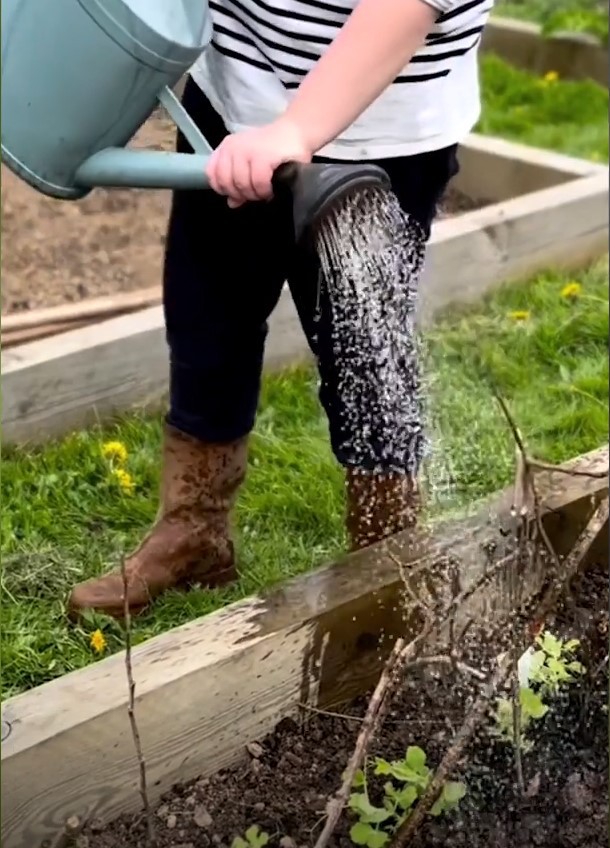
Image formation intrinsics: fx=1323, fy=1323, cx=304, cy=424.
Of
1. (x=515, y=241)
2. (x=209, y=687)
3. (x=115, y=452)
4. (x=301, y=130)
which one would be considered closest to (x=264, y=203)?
(x=301, y=130)

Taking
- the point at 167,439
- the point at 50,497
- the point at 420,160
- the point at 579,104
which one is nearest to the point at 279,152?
the point at 420,160

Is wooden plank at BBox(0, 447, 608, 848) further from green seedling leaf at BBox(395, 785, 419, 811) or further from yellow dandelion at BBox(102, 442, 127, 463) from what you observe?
yellow dandelion at BBox(102, 442, 127, 463)

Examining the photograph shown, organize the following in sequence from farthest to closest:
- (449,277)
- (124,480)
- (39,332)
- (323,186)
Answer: (449,277) → (39,332) → (124,480) → (323,186)

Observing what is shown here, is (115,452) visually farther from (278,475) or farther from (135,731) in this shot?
(135,731)

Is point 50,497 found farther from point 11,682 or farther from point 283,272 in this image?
point 283,272

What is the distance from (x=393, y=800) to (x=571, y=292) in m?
1.62

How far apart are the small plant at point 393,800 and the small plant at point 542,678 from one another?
3.9 inches

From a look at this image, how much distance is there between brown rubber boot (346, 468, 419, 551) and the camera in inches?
62.7

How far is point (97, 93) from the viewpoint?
1120 millimetres

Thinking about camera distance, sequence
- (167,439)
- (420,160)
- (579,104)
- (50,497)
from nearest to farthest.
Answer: (420,160) < (167,439) < (50,497) < (579,104)

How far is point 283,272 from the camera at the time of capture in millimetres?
1500

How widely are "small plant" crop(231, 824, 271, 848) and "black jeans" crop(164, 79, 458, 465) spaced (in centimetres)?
50

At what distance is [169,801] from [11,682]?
0.95 feet

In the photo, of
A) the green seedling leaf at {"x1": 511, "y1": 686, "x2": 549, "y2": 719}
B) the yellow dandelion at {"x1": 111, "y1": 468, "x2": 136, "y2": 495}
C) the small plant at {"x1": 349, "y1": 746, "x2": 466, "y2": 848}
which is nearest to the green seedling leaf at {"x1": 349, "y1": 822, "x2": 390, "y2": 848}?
the small plant at {"x1": 349, "y1": 746, "x2": 466, "y2": 848}
